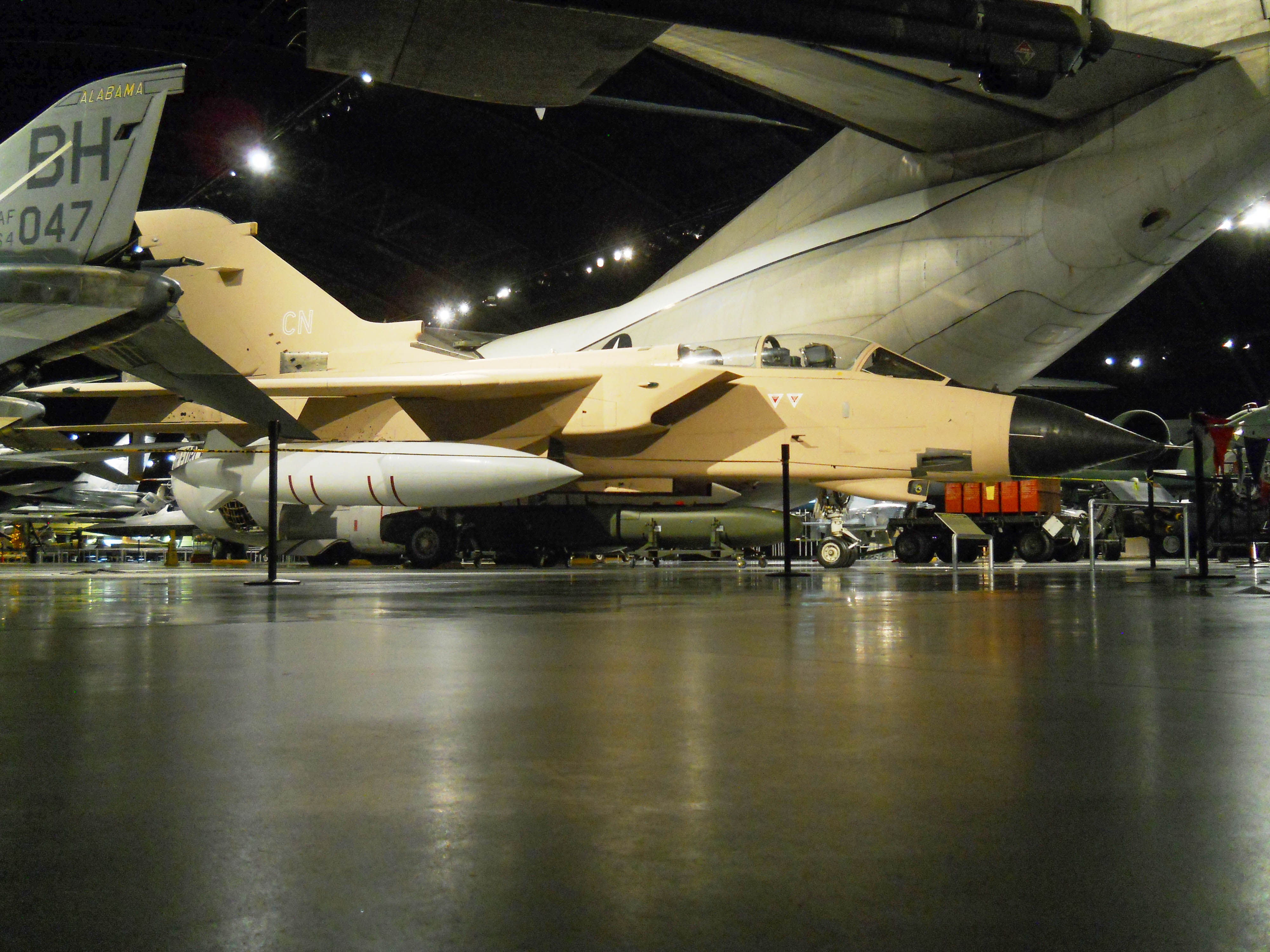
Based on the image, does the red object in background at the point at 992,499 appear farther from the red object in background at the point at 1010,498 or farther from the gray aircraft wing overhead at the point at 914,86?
the gray aircraft wing overhead at the point at 914,86

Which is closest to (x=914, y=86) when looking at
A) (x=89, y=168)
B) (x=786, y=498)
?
(x=786, y=498)

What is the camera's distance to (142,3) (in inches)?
557

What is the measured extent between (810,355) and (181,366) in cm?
599

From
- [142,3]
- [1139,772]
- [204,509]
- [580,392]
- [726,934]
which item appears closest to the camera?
[726,934]

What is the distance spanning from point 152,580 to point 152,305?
2.39 meters

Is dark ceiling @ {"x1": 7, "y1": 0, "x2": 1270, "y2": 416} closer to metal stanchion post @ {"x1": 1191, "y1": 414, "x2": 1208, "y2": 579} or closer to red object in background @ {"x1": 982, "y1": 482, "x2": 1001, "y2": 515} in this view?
red object in background @ {"x1": 982, "y1": 482, "x2": 1001, "y2": 515}

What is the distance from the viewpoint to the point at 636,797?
1.16 metres

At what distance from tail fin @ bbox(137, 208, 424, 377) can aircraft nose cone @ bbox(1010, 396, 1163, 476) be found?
7640 millimetres

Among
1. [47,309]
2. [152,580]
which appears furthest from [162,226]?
[152,580]

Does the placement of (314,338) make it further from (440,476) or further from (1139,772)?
(1139,772)

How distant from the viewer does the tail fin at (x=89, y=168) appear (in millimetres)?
7555

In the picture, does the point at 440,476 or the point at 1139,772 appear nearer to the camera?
the point at 1139,772

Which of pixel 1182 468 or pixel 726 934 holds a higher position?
pixel 1182 468

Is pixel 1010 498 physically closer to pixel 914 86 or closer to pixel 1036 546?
pixel 1036 546
